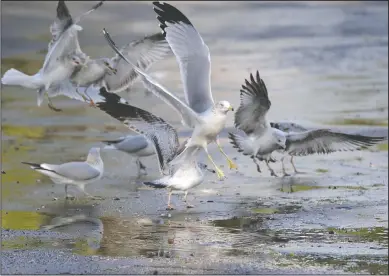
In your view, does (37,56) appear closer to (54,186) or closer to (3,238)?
(54,186)

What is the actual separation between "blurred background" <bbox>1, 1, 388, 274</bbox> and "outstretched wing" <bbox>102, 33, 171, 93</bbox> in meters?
1.03

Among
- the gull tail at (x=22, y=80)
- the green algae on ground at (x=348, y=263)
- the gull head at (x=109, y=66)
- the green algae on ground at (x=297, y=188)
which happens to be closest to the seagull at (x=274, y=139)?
the green algae on ground at (x=297, y=188)

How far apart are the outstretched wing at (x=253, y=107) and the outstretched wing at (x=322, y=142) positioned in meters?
0.43

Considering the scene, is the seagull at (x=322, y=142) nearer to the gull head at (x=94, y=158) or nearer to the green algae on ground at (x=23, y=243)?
the gull head at (x=94, y=158)

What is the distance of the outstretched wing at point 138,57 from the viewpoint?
11602 mm

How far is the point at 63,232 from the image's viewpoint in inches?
326

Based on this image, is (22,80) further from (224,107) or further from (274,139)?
(224,107)

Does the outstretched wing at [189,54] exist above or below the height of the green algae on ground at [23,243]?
above

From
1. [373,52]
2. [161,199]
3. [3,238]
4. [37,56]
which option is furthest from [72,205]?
[373,52]

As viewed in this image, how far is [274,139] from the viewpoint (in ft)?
37.2

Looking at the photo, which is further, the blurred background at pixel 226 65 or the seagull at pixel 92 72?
the blurred background at pixel 226 65

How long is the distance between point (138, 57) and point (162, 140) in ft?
9.32

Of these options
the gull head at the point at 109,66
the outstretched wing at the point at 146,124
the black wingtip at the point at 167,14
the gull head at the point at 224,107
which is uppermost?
the black wingtip at the point at 167,14

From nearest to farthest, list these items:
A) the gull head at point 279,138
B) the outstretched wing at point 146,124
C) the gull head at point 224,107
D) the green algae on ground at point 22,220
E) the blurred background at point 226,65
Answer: the green algae on ground at point 22,220, the gull head at point 224,107, the outstretched wing at point 146,124, the gull head at point 279,138, the blurred background at point 226,65
